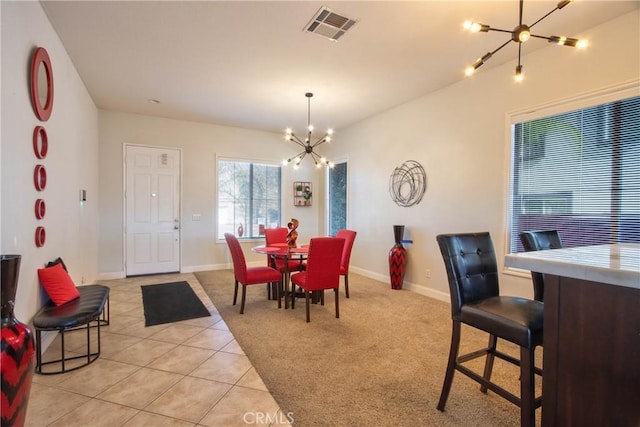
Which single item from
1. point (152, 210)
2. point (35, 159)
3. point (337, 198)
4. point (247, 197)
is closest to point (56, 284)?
point (35, 159)

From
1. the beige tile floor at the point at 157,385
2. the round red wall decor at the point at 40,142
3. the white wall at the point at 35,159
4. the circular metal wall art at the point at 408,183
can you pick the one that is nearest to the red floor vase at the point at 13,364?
the beige tile floor at the point at 157,385

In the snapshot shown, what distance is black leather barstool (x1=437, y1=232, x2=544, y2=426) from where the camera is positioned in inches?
56.9

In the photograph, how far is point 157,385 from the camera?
214 cm

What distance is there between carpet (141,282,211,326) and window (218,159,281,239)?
1.70 meters

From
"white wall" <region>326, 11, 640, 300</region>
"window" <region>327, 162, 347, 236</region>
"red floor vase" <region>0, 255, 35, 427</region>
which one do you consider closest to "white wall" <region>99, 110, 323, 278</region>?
→ "window" <region>327, 162, 347, 236</region>

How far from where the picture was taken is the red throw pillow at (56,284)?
96.9 inches

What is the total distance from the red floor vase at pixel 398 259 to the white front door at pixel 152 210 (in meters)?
3.97

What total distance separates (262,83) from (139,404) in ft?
11.9

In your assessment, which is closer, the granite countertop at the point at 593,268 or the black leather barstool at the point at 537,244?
the granite countertop at the point at 593,268

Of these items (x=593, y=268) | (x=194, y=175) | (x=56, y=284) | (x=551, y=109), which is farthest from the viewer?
(x=194, y=175)

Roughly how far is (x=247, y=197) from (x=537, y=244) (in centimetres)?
542

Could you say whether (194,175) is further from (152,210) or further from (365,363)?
(365,363)

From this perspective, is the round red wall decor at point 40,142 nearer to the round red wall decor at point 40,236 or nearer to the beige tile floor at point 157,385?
the round red wall decor at point 40,236

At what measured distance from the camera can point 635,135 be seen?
2.58m
